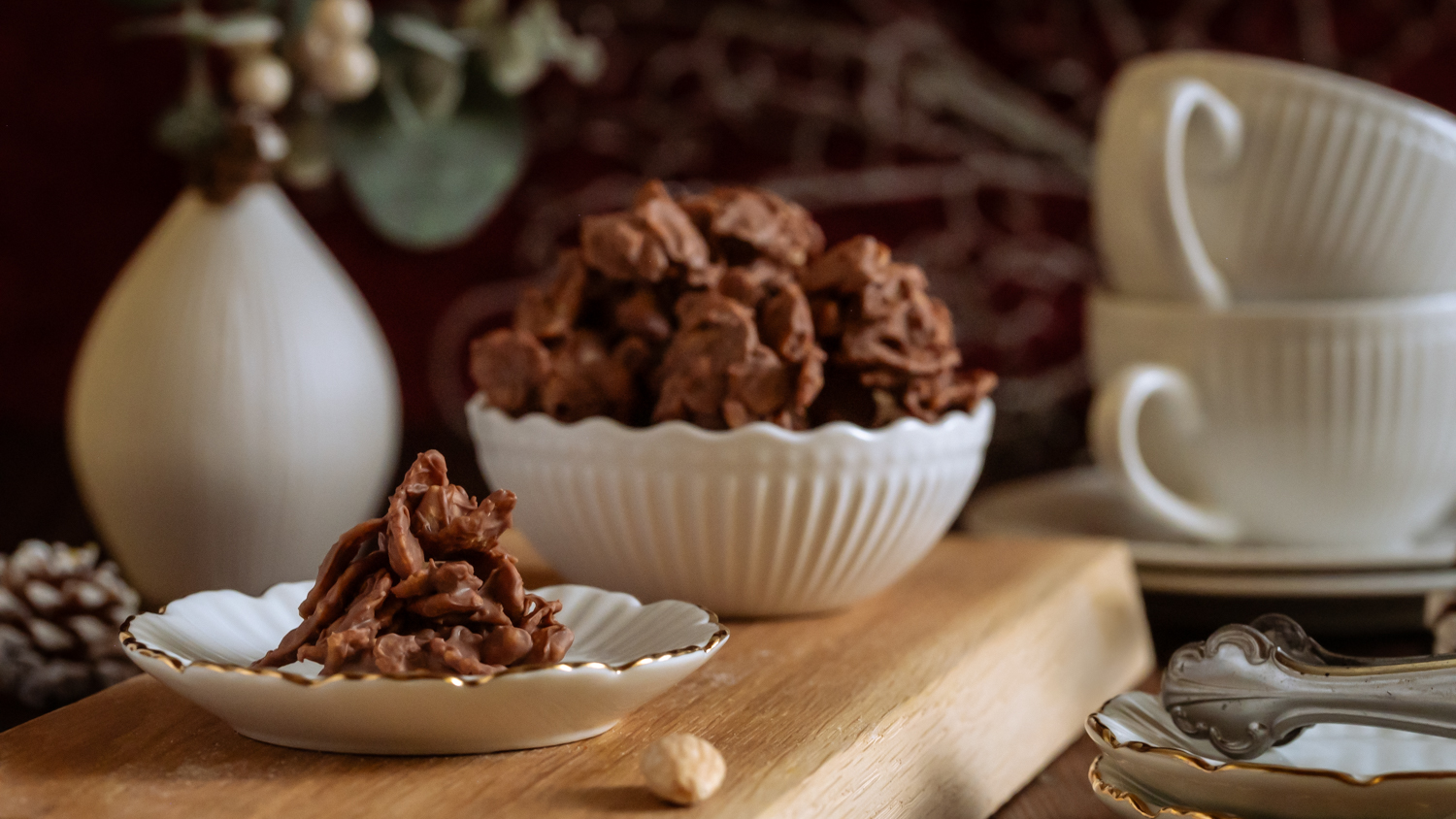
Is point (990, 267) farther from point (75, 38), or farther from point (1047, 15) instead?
point (75, 38)

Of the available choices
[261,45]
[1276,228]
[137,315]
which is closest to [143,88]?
[261,45]

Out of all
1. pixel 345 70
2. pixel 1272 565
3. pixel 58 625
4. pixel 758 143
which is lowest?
pixel 1272 565

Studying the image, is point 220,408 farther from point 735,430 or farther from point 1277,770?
point 1277,770

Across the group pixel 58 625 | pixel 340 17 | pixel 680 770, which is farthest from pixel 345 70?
pixel 680 770

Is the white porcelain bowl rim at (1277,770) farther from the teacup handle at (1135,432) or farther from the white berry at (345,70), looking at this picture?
the white berry at (345,70)

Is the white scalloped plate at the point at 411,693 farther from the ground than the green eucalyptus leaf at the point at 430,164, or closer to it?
closer to it

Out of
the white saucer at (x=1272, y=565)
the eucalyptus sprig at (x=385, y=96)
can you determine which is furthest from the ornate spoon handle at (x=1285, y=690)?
the eucalyptus sprig at (x=385, y=96)
